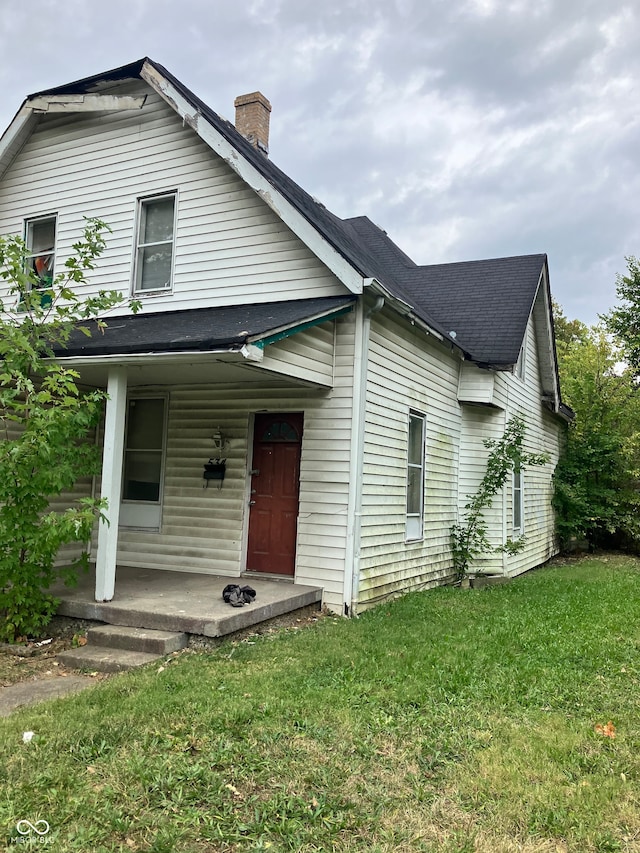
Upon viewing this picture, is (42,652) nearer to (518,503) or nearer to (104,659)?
(104,659)

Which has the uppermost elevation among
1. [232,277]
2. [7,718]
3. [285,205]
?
[285,205]

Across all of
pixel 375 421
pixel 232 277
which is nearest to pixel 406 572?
pixel 375 421

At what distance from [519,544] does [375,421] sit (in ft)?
16.8

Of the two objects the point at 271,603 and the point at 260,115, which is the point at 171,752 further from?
the point at 260,115

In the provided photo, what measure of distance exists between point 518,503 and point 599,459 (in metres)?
5.27

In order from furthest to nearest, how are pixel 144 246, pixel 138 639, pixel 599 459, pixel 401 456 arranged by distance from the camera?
pixel 599 459, pixel 144 246, pixel 401 456, pixel 138 639

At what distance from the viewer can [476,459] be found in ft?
38.2

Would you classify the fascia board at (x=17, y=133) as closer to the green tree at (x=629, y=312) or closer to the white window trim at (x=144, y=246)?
the white window trim at (x=144, y=246)

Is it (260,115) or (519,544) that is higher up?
(260,115)

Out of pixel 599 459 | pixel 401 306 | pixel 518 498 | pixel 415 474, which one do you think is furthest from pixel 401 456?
pixel 599 459

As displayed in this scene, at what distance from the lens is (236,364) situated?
20.8 feet

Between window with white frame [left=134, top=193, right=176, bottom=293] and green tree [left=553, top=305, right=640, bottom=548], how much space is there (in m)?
12.0

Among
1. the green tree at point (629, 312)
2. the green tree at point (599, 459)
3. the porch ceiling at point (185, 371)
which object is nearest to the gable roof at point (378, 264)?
the porch ceiling at point (185, 371)

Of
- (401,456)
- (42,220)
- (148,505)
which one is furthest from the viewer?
(42,220)
